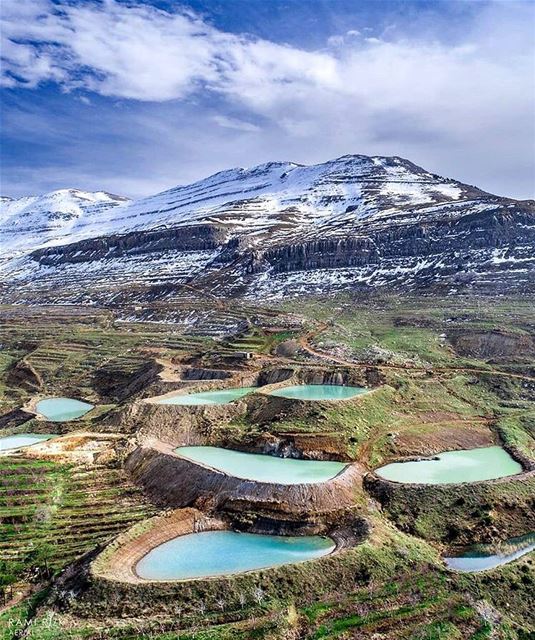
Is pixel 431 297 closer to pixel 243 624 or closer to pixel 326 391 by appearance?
pixel 326 391

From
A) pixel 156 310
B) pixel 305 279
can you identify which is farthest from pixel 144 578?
pixel 305 279

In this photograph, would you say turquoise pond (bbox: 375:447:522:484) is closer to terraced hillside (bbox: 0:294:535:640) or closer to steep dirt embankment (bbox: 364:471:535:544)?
terraced hillside (bbox: 0:294:535:640)

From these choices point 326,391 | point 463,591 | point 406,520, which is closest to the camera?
point 463,591

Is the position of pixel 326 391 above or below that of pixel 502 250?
below

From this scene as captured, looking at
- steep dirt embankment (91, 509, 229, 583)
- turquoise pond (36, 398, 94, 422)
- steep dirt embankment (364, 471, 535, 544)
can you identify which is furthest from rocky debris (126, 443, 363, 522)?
turquoise pond (36, 398, 94, 422)

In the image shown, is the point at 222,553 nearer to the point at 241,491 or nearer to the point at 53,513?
the point at 241,491

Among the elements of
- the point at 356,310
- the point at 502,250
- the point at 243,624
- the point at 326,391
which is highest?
the point at 502,250

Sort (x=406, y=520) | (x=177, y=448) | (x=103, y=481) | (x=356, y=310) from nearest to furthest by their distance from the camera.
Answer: (x=406, y=520), (x=103, y=481), (x=177, y=448), (x=356, y=310)
